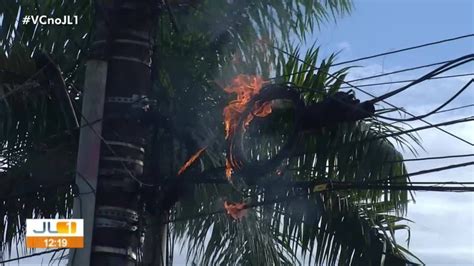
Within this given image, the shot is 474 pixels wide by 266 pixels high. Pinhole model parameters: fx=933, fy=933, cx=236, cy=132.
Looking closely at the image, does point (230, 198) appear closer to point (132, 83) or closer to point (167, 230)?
point (167, 230)

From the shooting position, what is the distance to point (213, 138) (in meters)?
8.10

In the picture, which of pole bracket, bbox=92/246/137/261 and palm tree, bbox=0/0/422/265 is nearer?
pole bracket, bbox=92/246/137/261

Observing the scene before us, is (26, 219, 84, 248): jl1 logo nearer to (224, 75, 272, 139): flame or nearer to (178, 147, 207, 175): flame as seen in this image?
(178, 147, 207, 175): flame

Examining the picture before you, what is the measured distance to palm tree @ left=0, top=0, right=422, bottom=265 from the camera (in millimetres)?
8328

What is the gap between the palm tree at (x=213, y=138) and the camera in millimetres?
8328

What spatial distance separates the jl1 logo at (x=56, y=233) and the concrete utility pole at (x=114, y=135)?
6 centimetres

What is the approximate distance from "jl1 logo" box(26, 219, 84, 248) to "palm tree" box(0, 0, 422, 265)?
99cm

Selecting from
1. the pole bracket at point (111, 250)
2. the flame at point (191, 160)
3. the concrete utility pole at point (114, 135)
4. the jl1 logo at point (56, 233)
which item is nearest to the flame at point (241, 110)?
the flame at point (191, 160)

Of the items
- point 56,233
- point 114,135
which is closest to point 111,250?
point 56,233

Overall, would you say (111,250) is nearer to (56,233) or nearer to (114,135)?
(56,233)

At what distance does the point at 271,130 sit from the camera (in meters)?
8.81

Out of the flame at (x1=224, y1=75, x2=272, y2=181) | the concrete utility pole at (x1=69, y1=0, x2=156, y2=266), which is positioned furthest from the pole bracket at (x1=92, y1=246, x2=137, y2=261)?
the flame at (x1=224, y1=75, x2=272, y2=181)

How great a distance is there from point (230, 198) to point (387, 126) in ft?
5.65

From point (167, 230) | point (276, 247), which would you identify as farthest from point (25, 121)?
point (276, 247)
